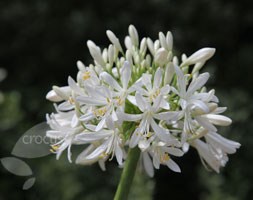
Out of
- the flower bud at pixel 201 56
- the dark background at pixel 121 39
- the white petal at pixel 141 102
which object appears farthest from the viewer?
the dark background at pixel 121 39

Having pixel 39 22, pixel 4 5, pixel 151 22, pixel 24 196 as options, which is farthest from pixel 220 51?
pixel 24 196

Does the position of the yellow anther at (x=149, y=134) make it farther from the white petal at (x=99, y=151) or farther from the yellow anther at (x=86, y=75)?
the yellow anther at (x=86, y=75)

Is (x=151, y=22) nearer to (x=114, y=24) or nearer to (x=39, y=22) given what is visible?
(x=114, y=24)

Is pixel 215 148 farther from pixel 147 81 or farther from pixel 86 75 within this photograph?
pixel 86 75

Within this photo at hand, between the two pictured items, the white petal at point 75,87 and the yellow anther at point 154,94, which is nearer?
the yellow anther at point 154,94

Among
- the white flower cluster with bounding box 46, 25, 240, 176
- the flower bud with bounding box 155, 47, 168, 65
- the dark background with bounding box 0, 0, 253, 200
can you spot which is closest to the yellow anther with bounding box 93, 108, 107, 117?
the white flower cluster with bounding box 46, 25, 240, 176

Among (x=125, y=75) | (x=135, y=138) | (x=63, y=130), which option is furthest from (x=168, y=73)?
(x=63, y=130)

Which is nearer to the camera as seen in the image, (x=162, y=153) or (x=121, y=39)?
(x=162, y=153)

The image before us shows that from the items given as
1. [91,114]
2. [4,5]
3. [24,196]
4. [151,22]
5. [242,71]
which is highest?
[4,5]

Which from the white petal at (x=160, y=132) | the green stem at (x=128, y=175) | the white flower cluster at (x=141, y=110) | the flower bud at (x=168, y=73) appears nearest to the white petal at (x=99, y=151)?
the white flower cluster at (x=141, y=110)
